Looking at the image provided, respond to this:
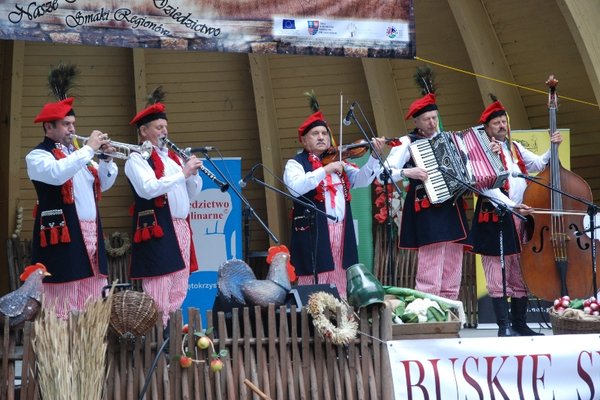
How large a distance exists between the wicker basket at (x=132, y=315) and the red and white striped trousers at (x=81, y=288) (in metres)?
1.43

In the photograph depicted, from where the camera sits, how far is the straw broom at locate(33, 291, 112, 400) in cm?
436

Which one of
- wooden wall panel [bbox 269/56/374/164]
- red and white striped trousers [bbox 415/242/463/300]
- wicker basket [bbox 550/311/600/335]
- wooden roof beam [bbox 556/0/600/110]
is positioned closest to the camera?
wicker basket [bbox 550/311/600/335]

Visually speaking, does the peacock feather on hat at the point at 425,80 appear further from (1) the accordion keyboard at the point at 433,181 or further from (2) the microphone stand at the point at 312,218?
(2) the microphone stand at the point at 312,218

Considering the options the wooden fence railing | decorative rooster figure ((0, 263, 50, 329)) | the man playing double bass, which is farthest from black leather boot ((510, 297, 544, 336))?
decorative rooster figure ((0, 263, 50, 329))

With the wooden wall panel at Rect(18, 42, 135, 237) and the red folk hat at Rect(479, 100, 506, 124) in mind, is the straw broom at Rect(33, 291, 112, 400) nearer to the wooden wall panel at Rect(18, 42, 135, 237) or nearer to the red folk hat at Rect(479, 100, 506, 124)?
the red folk hat at Rect(479, 100, 506, 124)

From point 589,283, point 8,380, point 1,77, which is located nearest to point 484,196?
point 589,283

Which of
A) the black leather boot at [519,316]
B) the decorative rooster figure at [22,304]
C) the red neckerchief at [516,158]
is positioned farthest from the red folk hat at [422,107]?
the decorative rooster figure at [22,304]

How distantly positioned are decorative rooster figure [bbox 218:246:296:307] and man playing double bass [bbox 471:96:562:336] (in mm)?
1905

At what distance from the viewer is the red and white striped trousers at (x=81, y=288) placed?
19.6 ft

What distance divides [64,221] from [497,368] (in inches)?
100

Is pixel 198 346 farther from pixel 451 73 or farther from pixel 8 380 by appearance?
pixel 451 73

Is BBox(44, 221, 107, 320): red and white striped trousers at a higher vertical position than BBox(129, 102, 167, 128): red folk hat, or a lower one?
lower

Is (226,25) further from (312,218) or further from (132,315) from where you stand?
(132,315)

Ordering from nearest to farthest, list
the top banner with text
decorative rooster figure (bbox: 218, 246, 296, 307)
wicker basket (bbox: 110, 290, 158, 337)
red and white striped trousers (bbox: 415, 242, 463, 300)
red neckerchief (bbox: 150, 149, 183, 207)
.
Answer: wicker basket (bbox: 110, 290, 158, 337) < decorative rooster figure (bbox: 218, 246, 296, 307) < red neckerchief (bbox: 150, 149, 183, 207) < red and white striped trousers (bbox: 415, 242, 463, 300) < the top banner with text
